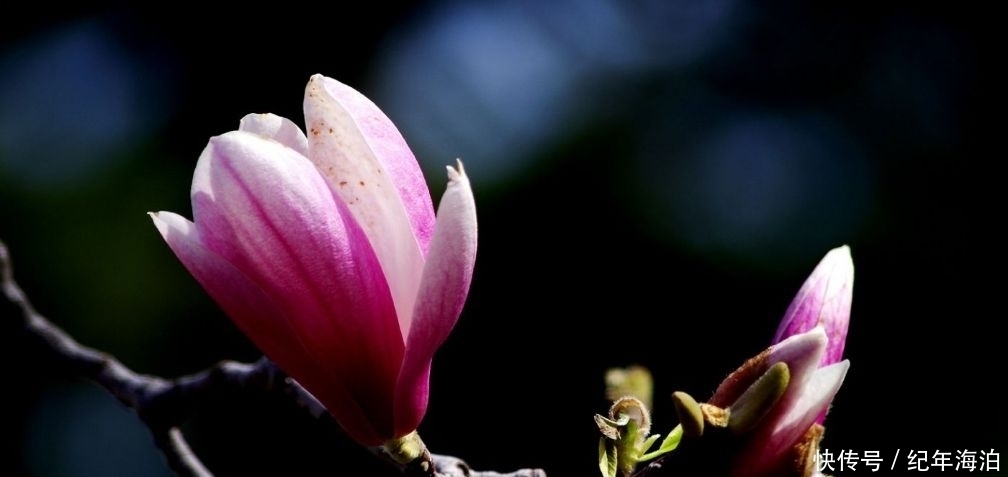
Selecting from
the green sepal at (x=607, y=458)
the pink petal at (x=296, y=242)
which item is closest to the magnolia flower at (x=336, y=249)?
the pink petal at (x=296, y=242)

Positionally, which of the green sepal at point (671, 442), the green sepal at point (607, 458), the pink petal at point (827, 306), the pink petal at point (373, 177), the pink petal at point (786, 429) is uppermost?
the pink petal at point (373, 177)

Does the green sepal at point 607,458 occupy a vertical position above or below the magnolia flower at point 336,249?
below

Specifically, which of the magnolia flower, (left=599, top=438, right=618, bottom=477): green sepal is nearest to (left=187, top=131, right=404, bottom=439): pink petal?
the magnolia flower

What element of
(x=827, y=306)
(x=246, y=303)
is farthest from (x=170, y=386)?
(x=827, y=306)

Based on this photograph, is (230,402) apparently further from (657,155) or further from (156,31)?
(156,31)

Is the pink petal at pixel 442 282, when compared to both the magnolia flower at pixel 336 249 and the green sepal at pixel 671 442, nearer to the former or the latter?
the magnolia flower at pixel 336 249

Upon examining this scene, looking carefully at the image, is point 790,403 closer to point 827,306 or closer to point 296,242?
point 827,306
